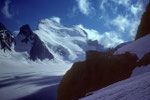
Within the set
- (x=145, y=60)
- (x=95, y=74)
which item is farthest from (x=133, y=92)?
(x=95, y=74)

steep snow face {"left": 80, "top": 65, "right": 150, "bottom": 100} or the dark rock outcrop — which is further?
the dark rock outcrop

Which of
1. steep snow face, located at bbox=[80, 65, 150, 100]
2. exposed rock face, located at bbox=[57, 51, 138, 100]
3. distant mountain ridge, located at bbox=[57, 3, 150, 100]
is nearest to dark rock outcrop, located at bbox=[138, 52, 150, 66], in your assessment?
distant mountain ridge, located at bbox=[57, 3, 150, 100]

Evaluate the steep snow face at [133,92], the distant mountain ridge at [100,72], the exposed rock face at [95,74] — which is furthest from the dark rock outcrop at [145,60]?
the steep snow face at [133,92]

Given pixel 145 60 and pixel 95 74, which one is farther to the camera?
pixel 95 74

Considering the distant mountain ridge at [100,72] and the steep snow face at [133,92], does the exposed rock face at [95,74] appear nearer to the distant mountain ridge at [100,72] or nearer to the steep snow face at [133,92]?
the distant mountain ridge at [100,72]

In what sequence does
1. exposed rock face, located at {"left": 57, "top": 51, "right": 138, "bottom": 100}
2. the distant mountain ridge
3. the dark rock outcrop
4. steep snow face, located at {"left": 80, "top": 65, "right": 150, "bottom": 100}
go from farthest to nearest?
exposed rock face, located at {"left": 57, "top": 51, "right": 138, "bottom": 100}
the distant mountain ridge
the dark rock outcrop
steep snow face, located at {"left": 80, "top": 65, "right": 150, "bottom": 100}

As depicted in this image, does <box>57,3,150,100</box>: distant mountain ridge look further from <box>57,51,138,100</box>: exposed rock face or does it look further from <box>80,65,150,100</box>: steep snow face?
<box>80,65,150,100</box>: steep snow face

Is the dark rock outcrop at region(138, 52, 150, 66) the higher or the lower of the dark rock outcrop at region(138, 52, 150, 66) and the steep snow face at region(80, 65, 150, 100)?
the higher

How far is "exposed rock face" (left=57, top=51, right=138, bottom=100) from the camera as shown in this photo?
20.8m

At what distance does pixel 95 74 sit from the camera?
73.9 ft

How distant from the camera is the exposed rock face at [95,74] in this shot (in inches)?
819

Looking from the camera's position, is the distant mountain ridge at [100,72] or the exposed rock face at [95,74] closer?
the distant mountain ridge at [100,72]

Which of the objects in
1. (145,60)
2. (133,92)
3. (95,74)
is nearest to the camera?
(133,92)

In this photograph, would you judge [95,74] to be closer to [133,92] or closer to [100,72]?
[100,72]
